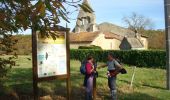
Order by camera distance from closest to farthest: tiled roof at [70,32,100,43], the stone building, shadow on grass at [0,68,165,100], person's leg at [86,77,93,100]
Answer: person's leg at [86,77,93,100], shadow on grass at [0,68,165,100], the stone building, tiled roof at [70,32,100,43]

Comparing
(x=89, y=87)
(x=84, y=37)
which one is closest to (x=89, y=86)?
(x=89, y=87)

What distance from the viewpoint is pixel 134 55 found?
109ft

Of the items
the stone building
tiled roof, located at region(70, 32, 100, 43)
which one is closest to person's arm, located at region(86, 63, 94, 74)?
the stone building

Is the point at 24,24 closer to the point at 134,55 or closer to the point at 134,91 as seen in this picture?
the point at 134,91

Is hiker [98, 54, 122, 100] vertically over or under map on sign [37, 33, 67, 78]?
under

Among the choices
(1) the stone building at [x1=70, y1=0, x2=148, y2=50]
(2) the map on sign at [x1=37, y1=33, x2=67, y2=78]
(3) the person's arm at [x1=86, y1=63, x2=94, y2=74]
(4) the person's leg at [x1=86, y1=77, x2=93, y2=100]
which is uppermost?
(1) the stone building at [x1=70, y1=0, x2=148, y2=50]

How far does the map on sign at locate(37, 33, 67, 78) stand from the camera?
983 cm

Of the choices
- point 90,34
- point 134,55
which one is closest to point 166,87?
point 134,55

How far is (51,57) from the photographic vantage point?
10156 millimetres

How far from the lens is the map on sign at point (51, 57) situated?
32.2 feet

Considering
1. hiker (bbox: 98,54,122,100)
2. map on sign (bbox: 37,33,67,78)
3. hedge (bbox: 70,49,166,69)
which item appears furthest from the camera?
hedge (bbox: 70,49,166,69)

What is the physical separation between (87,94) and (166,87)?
18.3ft

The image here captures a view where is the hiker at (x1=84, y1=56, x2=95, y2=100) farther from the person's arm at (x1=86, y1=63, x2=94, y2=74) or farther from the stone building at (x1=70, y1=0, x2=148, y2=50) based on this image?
the stone building at (x1=70, y1=0, x2=148, y2=50)

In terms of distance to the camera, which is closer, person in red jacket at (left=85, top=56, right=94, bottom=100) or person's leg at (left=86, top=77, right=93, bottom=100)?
person in red jacket at (left=85, top=56, right=94, bottom=100)
